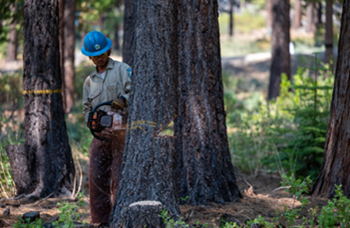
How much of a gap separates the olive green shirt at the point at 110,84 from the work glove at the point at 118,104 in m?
0.12

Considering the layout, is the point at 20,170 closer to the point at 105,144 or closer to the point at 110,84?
the point at 105,144

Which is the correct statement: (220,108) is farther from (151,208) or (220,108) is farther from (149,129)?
(151,208)

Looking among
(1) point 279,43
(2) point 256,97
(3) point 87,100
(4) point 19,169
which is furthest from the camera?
(2) point 256,97

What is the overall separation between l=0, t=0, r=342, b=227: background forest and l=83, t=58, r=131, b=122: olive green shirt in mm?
1934

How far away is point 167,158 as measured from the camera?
3119 millimetres

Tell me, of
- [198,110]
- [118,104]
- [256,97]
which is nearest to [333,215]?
[198,110]

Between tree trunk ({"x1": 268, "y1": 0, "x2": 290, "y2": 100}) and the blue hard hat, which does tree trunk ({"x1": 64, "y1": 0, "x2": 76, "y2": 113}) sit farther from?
the blue hard hat

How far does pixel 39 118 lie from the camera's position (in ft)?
16.1

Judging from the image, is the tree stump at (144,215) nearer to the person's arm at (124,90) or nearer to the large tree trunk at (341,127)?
the person's arm at (124,90)

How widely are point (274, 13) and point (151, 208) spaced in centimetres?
1091

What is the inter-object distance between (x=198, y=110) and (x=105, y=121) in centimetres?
106

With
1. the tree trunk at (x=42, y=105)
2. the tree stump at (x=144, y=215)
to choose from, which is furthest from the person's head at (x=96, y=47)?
the tree stump at (x=144, y=215)

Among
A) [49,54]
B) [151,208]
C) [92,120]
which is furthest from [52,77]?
[151,208]

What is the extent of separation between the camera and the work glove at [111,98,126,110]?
11.8ft
